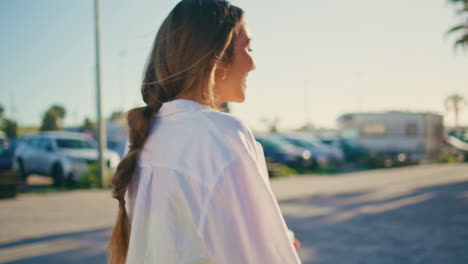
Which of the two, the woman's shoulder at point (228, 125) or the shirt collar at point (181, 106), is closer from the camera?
the woman's shoulder at point (228, 125)

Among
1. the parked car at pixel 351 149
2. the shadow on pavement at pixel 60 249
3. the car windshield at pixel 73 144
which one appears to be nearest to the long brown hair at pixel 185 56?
the shadow on pavement at pixel 60 249

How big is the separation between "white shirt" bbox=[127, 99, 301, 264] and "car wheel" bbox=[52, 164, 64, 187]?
12.0 meters

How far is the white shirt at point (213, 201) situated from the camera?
41.7 inches

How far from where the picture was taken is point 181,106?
47.7 inches

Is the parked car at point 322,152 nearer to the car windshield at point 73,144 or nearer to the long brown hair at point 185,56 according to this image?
the car windshield at point 73,144

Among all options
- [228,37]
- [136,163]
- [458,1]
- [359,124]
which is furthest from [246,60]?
[359,124]

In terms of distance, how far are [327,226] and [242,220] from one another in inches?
233

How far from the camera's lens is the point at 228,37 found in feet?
4.32

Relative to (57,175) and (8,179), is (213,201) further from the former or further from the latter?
(57,175)

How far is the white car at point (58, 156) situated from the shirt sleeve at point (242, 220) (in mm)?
11822

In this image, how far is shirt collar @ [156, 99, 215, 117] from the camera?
120cm

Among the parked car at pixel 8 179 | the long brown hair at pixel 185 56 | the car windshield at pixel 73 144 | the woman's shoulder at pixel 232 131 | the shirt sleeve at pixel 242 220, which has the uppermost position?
the long brown hair at pixel 185 56

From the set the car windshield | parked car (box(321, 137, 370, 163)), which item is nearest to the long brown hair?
the car windshield

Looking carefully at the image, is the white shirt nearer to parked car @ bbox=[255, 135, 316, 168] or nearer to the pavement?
the pavement
